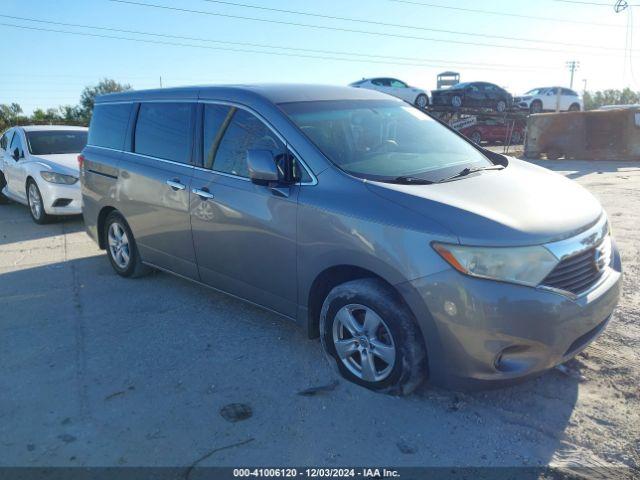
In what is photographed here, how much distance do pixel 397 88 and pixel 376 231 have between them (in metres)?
21.8

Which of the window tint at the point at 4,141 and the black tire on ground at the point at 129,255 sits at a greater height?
the window tint at the point at 4,141

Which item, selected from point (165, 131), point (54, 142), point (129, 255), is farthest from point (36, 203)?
point (165, 131)

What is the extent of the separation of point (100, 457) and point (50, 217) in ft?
22.0

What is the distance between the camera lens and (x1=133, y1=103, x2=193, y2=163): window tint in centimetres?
434

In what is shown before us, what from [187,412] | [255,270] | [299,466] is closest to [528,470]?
[299,466]

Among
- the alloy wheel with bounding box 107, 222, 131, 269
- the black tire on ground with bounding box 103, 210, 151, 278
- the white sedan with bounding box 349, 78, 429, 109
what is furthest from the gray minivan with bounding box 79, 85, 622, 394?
the white sedan with bounding box 349, 78, 429, 109

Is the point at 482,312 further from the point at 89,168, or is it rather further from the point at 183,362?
the point at 89,168

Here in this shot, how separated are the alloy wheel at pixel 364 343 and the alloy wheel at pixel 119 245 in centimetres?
294

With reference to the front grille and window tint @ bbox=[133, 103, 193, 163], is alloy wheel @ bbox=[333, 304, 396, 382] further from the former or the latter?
window tint @ bbox=[133, 103, 193, 163]

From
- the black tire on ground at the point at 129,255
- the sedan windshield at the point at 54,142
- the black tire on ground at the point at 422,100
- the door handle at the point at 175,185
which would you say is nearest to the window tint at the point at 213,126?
the door handle at the point at 175,185

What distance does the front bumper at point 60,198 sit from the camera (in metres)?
7.95

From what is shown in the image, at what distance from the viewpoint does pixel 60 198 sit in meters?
7.96

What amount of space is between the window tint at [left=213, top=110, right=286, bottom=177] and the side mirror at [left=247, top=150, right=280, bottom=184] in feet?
0.66

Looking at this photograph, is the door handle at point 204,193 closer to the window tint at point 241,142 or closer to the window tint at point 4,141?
the window tint at point 241,142
